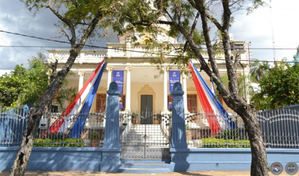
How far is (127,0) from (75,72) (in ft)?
33.4

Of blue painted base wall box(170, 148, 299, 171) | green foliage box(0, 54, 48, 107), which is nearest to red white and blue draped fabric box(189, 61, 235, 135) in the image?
blue painted base wall box(170, 148, 299, 171)

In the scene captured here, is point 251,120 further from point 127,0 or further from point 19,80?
point 19,80

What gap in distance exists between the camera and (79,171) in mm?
6891

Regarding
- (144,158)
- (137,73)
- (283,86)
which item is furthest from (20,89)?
(283,86)

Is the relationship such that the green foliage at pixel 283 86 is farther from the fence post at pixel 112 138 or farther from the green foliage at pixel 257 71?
the fence post at pixel 112 138

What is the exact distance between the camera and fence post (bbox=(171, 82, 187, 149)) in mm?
7136

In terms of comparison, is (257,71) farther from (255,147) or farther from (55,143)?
(55,143)

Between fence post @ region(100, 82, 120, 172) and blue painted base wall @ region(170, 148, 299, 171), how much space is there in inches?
73.5

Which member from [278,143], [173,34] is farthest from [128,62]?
[278,143]

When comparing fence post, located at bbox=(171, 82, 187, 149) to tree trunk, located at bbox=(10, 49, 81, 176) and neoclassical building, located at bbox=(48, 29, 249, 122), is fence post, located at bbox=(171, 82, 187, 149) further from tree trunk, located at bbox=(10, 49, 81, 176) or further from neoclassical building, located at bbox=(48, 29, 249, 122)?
neoclassical building, located at bbox=(48, 29, 249, 122)

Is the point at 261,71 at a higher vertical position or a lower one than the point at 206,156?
higher

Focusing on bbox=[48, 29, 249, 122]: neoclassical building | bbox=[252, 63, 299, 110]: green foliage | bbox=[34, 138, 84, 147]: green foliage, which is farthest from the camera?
bbox=[48, 29, 249, 122]: neoclassical building

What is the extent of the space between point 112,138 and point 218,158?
3658 mm

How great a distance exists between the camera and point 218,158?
713cm
